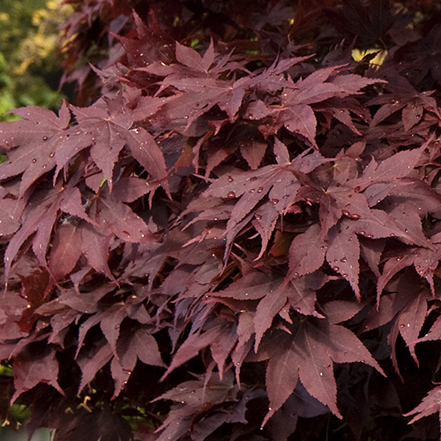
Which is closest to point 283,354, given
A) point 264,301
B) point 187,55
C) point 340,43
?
point 264,301

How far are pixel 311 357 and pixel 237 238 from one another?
0.27 metres

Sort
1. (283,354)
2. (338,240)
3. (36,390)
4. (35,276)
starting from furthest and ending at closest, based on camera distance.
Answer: (36,390), (35,276), (283,354), (338,240)

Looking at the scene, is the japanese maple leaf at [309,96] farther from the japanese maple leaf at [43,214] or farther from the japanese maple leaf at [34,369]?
the japanese maple leaf at [34,369]

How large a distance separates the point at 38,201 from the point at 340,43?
35.8 inches

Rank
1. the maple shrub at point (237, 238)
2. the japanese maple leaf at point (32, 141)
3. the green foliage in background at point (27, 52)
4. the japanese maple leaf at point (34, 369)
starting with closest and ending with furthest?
1. the maple shrub at point (237, 238)
2. the japanese maple leaf at point (32, 141)
3. the japanese maple leaf at point (34, 369)
4. the green foliage in background at point (27, 52)

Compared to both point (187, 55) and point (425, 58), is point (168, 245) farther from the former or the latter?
point (425, 58)

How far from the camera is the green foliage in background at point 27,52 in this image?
4961 millimetres

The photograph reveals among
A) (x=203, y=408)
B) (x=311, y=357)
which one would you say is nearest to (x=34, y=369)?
(x=203, y=408)

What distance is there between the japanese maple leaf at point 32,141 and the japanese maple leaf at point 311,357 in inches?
23.1

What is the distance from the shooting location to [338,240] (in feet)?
3.35

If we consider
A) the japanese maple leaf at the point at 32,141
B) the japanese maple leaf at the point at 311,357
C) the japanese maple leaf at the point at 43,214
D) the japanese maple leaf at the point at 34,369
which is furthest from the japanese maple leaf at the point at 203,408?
the japanese maple leaf at the point at 32,141

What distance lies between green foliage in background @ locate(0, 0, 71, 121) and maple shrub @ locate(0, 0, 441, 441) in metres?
2.86

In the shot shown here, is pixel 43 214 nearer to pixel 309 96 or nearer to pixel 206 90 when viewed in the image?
pixel 206 90

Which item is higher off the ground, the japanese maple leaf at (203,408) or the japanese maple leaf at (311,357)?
the japanese maple leaf at (311,357)
